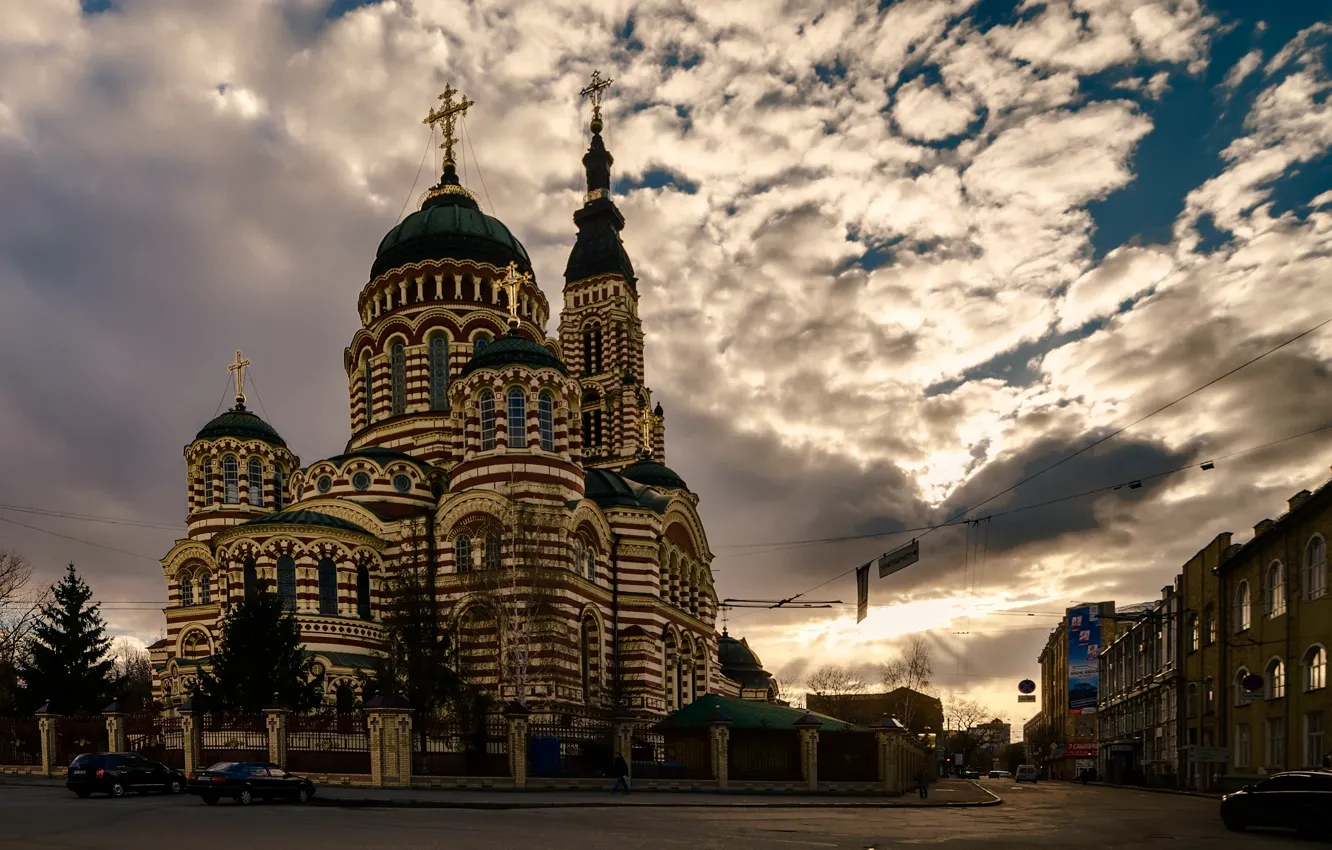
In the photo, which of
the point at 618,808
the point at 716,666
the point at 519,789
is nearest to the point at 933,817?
the point at 618,808

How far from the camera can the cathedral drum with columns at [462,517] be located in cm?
3819

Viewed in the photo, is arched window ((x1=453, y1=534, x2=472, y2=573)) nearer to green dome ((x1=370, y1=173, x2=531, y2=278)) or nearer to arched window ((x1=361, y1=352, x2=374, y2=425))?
arched window ((x1=361, y1=352, x2=374, y2=425))

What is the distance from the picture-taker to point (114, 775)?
24.1 meters

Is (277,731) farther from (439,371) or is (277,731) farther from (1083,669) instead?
(1083,669)

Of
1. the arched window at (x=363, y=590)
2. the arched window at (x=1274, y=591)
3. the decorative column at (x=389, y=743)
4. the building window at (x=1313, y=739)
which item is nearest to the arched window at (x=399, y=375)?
the arched window at (x=363, y=590)

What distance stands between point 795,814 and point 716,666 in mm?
32999

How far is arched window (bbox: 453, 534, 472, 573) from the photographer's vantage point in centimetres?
4000

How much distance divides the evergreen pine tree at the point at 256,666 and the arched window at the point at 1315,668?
30299 millimetres

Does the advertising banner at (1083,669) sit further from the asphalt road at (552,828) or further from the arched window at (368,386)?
the asphalt road at (552,828)

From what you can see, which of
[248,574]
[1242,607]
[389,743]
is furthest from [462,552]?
[1242,607]

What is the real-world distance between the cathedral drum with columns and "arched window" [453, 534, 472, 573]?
3.5 inches

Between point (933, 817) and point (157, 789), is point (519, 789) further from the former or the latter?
point (933, 817)

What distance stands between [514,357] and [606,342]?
2655cm

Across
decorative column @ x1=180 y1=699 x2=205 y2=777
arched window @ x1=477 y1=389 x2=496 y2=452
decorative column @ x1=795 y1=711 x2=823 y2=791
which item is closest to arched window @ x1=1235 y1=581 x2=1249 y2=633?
decorative column @ x1=795 y1=711 x2=823 y2=791
